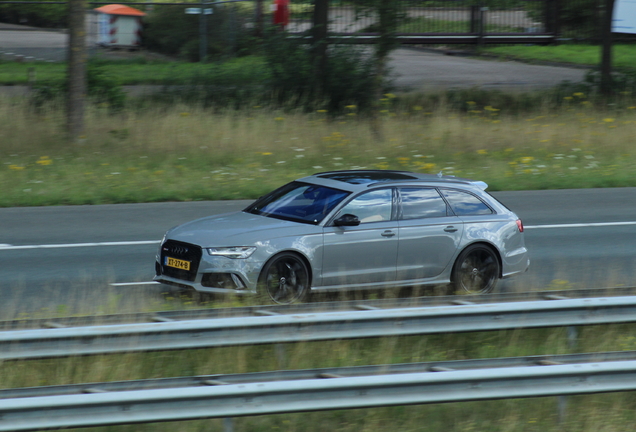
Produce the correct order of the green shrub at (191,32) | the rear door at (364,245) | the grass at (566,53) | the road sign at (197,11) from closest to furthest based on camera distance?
1. the rear door at (364,245)
2. the green shrub at (191,32)
3. the road sign at (197,11)
4. the grass at (566,53)

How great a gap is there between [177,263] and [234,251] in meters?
0.75

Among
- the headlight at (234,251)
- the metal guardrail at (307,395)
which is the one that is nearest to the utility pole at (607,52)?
the headlight at (234,251)

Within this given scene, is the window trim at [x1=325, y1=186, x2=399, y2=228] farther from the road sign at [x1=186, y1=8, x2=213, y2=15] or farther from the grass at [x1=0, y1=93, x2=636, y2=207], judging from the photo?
the road sign at [x1=186, y1=8, x2=213, y2=15]

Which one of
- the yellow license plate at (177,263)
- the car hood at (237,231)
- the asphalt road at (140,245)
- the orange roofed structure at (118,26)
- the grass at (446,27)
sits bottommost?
the asphalt road at (140,245)

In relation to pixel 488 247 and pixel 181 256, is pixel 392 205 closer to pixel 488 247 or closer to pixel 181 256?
pixel 488 247

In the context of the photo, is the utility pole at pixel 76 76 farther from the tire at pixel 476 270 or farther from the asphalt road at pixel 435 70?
the tire at pixel 476 270

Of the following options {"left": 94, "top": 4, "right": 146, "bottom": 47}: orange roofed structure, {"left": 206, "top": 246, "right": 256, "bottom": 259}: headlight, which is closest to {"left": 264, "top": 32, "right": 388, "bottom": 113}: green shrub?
{"left": 94, "top": 4, "right": 146, "bottom": 47}: orange roofed structure

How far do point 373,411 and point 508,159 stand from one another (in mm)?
14969

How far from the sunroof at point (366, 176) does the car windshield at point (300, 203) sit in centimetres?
32

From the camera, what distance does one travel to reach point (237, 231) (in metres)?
8.69

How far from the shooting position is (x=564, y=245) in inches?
493

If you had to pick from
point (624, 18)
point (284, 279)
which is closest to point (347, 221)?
point (284, 279)

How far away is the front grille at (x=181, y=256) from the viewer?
28.1ft

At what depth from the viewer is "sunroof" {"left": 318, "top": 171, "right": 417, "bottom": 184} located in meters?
9.63
